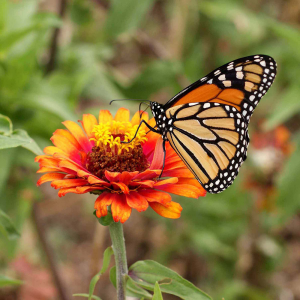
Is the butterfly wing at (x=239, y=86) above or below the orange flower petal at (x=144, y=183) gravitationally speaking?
above

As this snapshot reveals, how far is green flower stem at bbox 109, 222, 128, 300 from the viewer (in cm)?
74

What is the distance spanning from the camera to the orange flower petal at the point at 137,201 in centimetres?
70

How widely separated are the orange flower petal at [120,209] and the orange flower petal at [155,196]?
5 centimetres

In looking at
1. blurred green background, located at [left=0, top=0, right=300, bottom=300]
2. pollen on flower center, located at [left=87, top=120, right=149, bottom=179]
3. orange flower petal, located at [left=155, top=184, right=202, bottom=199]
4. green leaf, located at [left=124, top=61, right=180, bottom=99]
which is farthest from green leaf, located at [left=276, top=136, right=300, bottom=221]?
orange flower petal, located at [left=155, top=184, right=202, bottom=199]

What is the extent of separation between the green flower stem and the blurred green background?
55 centimetres

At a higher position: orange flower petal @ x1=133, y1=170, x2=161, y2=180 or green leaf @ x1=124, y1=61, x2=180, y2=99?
green leaf @ x1=124, y1=61, x2=180, y2=99

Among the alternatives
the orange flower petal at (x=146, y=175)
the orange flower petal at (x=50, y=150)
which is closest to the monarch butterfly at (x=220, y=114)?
the orange flower petal at (x=146, y=175)

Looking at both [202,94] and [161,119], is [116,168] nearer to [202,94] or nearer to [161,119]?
[161,119]

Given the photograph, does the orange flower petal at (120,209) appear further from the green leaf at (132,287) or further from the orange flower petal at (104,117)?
the orange flower petal at (104,117)

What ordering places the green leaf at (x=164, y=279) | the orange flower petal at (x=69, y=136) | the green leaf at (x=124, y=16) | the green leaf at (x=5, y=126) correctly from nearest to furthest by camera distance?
the green leaf at (x=164, y=279) < the green leaf at (x=5, y=126) < the orange flower petal at (x=69, y=136) < the green leaf at (x=124, y=16)

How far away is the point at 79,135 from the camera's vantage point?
949mm

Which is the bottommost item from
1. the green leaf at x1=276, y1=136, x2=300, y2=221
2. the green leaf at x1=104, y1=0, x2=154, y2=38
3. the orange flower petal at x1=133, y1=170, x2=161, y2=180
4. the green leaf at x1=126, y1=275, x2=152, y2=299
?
the green leaf at x1=126, y1=275, x2=152, y2=299

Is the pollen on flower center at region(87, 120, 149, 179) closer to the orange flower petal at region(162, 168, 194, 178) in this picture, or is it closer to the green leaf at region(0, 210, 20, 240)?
the orange flower petal at region(162, 168, 194, 178)

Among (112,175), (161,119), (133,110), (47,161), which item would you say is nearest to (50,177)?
(47,161)
